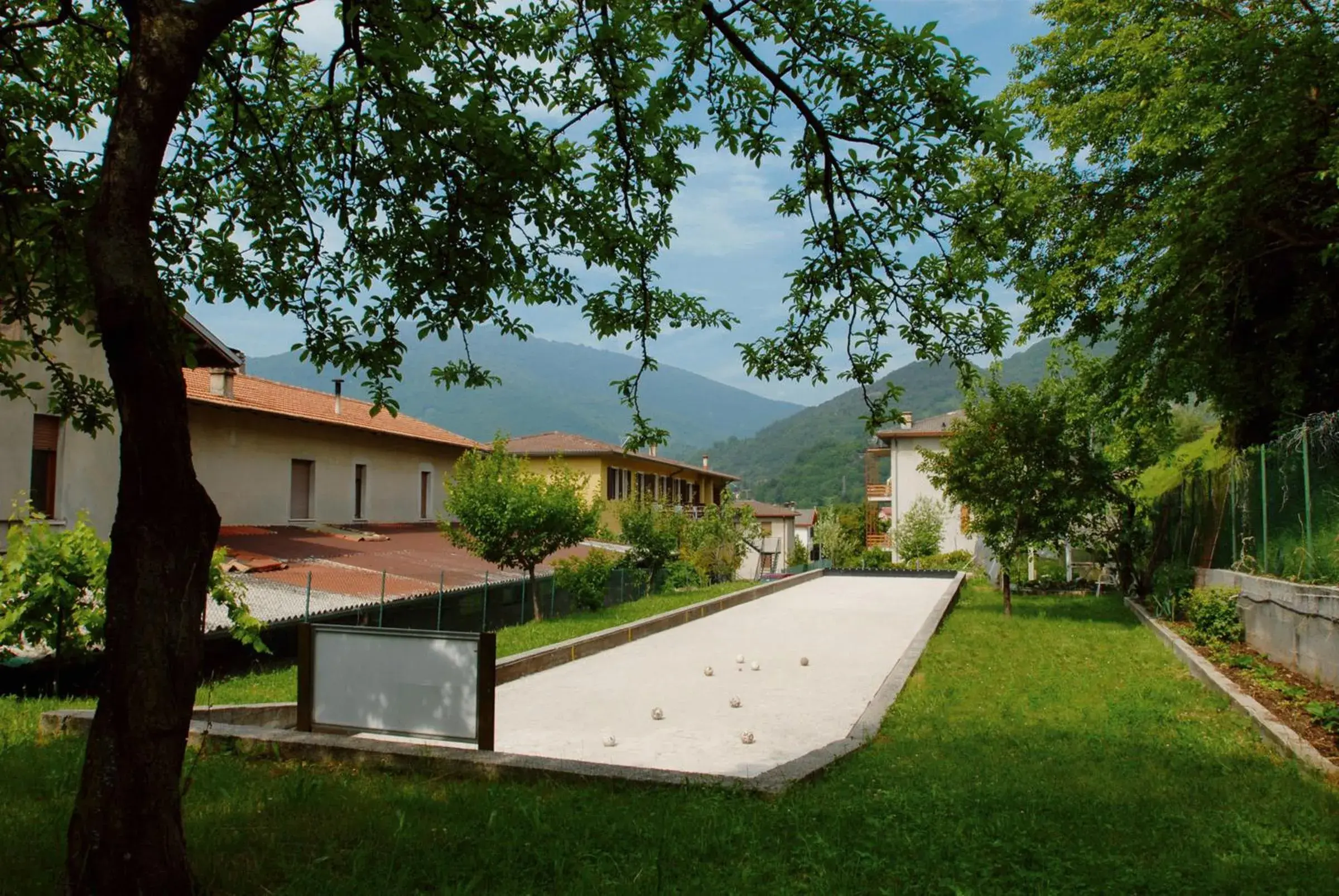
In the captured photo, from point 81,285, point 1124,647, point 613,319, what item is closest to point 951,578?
point 1124,647

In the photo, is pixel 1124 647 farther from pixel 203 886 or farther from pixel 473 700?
pixel 203 886

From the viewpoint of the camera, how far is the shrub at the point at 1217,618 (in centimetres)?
1309

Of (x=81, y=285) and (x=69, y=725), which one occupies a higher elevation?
(x=81, y=285)

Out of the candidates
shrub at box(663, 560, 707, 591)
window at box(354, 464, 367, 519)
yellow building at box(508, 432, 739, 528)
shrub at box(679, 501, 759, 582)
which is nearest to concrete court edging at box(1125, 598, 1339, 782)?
shrub at box(663, 560, 707, 591)

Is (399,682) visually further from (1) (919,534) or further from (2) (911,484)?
(2) (911,484)

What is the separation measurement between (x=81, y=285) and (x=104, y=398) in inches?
43.9

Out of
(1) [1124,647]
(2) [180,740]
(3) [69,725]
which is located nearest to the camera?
(2) [180,740]

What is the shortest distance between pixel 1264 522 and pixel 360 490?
2225 cm

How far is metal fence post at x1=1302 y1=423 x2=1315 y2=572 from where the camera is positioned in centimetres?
1110

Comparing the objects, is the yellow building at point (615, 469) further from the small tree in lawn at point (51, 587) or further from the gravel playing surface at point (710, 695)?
the small tree in lawn at point (51, 587)

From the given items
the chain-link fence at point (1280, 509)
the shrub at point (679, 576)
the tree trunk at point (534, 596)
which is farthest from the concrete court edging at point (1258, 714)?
the shrub at point (679, 576)

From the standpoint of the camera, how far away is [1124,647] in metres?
14.1

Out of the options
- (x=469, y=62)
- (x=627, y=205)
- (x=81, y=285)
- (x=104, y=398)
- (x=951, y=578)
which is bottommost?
(x=951, y=578)

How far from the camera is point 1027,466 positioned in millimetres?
19219
